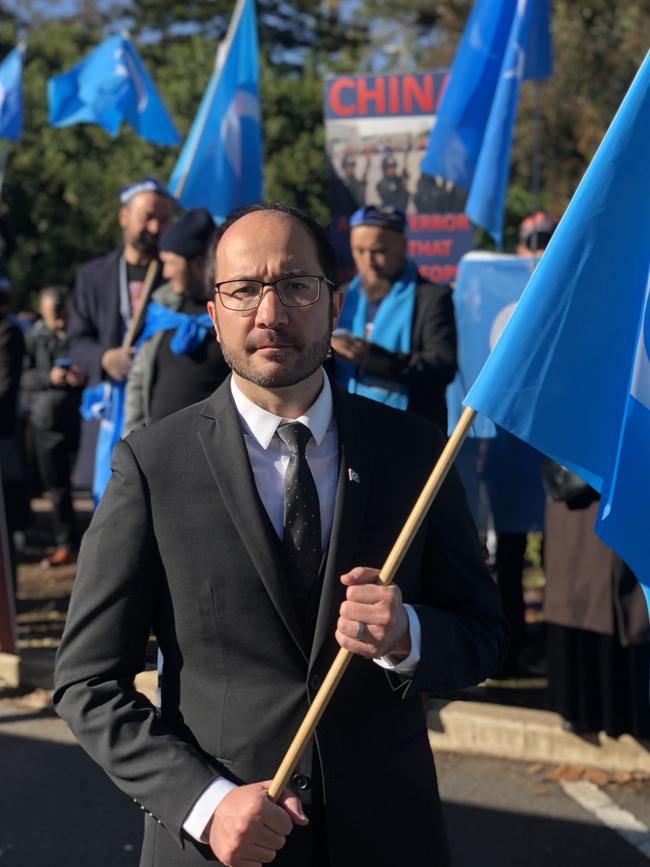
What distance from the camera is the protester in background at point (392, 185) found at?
23.5 ft

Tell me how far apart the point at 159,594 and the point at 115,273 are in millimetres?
4120

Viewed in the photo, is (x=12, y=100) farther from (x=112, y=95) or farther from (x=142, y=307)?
(x=142, y=307)

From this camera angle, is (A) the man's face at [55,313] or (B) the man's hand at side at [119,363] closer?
(B) the man's hand at side at [119,363]

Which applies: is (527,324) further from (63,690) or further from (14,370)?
(14,370)

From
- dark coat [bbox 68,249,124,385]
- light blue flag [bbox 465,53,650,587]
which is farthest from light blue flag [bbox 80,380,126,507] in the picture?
light blue flag [bbox 465,53,650,587]

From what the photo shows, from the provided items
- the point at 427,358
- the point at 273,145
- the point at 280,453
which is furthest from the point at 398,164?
the point at 273,145

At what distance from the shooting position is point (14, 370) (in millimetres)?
6559

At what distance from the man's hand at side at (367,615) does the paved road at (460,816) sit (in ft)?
8.34

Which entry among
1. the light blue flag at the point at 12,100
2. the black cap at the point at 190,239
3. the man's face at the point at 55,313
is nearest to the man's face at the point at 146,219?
the black cap at the point at 190,239

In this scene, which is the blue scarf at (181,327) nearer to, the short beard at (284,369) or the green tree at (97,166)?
the short beard at (284,369)

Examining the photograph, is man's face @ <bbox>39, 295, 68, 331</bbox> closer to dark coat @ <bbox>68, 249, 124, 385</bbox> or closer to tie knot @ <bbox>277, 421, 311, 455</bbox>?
dark coat @ <bbox>68, 249, 124, 385</bbox>

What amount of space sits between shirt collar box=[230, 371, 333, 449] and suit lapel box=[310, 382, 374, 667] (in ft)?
0.13

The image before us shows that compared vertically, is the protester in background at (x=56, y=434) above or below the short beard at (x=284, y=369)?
below

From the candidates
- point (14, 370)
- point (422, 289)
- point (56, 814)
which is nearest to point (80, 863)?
point (56, 814)
